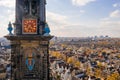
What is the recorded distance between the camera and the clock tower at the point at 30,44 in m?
20.4

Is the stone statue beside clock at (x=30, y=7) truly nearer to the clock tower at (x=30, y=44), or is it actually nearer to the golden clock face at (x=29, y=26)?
the clock tower at (x=30, y=44)

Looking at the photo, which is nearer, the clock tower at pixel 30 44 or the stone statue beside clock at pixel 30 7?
the clock tower at pixel 30 44

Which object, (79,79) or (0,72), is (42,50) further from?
(0,72)

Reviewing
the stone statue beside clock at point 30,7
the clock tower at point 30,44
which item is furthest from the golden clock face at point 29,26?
the stone statue beside clock at point 30,7

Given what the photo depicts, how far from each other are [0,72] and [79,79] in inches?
885

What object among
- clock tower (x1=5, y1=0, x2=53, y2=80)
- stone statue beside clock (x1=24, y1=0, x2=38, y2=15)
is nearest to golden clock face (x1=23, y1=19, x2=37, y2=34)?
clock tower (x1=5, y1=0, x2=53, y2=80)

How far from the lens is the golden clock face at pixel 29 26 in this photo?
2042 cm

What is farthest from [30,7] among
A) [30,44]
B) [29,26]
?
[30,44]

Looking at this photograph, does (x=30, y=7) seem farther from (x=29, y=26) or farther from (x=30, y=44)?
(x=30, y=44)

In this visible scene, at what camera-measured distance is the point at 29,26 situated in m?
20.5

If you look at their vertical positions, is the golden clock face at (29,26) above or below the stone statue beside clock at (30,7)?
below

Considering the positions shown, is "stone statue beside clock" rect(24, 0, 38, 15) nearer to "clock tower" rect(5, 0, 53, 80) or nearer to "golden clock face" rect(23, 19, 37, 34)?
"clock tower" rect(5, 0, 53, 80)

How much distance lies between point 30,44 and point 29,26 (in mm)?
1280

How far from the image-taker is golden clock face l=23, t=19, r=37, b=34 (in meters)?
20.4
